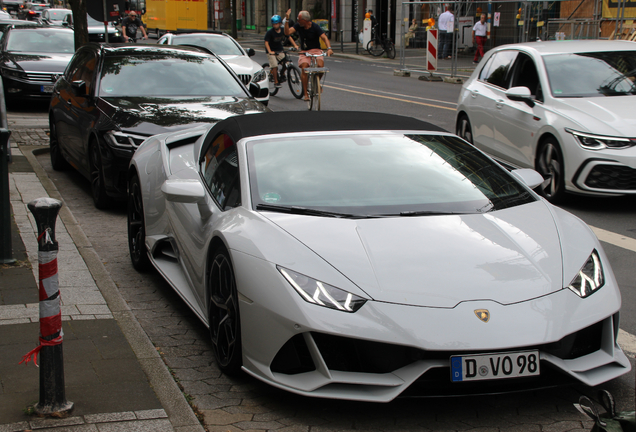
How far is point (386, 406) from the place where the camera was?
12.1 feet

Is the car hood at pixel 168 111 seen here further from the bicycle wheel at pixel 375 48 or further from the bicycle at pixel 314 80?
the bicycle wheel at pixel 375 48

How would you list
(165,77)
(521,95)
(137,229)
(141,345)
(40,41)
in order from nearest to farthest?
1. (141,345)
2. (137,229)
3. (521,95)
4. (165,77)
5. (40,41)

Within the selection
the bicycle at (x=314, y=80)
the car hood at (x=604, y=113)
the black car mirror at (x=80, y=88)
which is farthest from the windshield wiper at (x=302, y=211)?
the bicycle at (x=314, y=80)

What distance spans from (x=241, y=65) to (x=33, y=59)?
4.41 meters

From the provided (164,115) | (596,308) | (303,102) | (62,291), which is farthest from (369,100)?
(596,308)

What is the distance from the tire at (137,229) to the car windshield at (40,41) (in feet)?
40.9

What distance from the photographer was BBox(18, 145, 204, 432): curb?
3502 mm

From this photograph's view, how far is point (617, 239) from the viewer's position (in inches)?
264

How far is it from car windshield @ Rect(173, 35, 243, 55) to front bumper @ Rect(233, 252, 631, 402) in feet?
47.4

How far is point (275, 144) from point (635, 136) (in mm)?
4272

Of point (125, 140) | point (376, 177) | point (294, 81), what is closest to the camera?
point (376, 177)

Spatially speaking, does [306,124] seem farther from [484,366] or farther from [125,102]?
[125,102]

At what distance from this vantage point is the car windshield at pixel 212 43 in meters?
17.4

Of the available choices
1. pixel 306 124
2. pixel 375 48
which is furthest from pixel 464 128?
pixel 375 48
